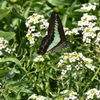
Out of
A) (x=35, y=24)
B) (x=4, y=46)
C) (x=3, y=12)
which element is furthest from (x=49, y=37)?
(x=3, y=12)

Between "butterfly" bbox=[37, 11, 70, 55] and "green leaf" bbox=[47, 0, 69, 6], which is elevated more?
"green leaf" bbox=[47, 0, 69, 6]

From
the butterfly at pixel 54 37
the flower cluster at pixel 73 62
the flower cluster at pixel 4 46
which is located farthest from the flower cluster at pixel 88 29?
the flower cluster at pixel 4 46

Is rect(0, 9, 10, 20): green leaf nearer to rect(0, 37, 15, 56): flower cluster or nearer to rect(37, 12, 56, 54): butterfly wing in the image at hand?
rect(0, 37, 15, 56): flower cluster

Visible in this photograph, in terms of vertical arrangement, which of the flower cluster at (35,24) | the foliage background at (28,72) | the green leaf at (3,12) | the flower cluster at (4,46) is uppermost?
the green leaf at (3,12)

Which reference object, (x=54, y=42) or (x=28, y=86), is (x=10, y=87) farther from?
(x=54, y=42)

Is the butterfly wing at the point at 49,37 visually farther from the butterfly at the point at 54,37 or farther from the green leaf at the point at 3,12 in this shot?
the green leaf at the point at 3,12

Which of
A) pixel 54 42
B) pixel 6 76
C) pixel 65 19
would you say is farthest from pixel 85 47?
pixel 6 76

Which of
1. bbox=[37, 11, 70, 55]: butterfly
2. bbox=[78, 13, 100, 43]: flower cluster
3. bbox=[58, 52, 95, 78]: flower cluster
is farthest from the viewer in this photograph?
bbox=[78, 13, 100, 43]: flower cluster

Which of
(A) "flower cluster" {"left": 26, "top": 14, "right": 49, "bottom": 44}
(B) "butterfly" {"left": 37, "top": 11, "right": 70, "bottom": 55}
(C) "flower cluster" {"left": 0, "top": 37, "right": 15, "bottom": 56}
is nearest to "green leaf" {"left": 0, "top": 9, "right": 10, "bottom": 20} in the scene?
(A) "flower cluster" {"left": 26, "top": 14, "right": 49, "bottom": 44}
